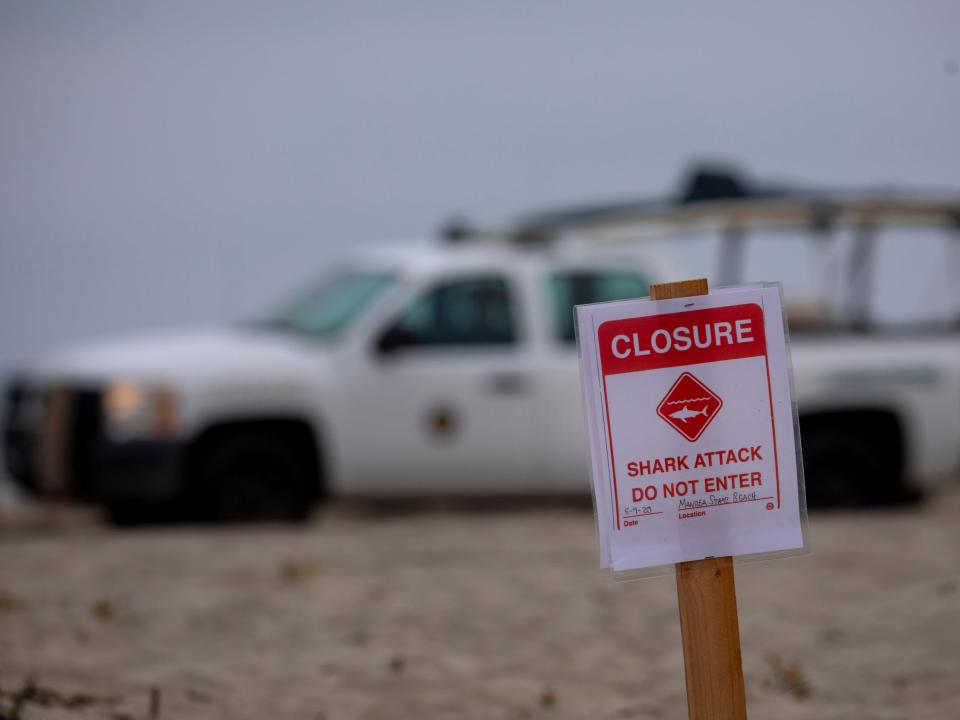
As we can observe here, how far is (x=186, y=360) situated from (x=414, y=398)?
1.33 m

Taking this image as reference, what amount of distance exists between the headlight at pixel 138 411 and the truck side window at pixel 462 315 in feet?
4.26

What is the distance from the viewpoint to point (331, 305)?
323 inches

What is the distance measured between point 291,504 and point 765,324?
17.1ft

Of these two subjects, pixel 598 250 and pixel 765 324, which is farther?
pixel 598 250

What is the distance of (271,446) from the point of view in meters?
7.59

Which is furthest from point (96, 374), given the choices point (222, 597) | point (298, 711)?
point (298, 711)

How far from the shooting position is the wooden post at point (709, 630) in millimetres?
2863

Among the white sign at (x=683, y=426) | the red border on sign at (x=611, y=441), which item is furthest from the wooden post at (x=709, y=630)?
the red border on sign at (x=611, y=441)

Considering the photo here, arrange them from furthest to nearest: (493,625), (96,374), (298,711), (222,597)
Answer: (96,374)
(222,597)
(493,625)
(298,711)

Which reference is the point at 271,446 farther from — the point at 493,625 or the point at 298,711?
the point at 298,711

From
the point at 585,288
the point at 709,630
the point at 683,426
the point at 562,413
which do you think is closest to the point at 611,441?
the point at 683,426

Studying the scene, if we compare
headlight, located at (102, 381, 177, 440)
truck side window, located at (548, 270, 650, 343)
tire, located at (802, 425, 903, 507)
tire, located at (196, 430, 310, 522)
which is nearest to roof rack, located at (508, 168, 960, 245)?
truck side window, located at (548, 270, 650, 343)

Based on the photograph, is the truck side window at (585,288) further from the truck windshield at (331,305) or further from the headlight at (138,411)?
the headlight at (138,411)

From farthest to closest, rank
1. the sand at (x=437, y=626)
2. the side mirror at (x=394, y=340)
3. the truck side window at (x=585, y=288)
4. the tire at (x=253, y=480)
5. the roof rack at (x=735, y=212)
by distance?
the roof rack at (x=735, y=212) < the truck side window at (x=585, y=288) < the side mirror at (x=394, y=340) < the tire at (x=253, y=480) < the sand at (x=437, y=626)
